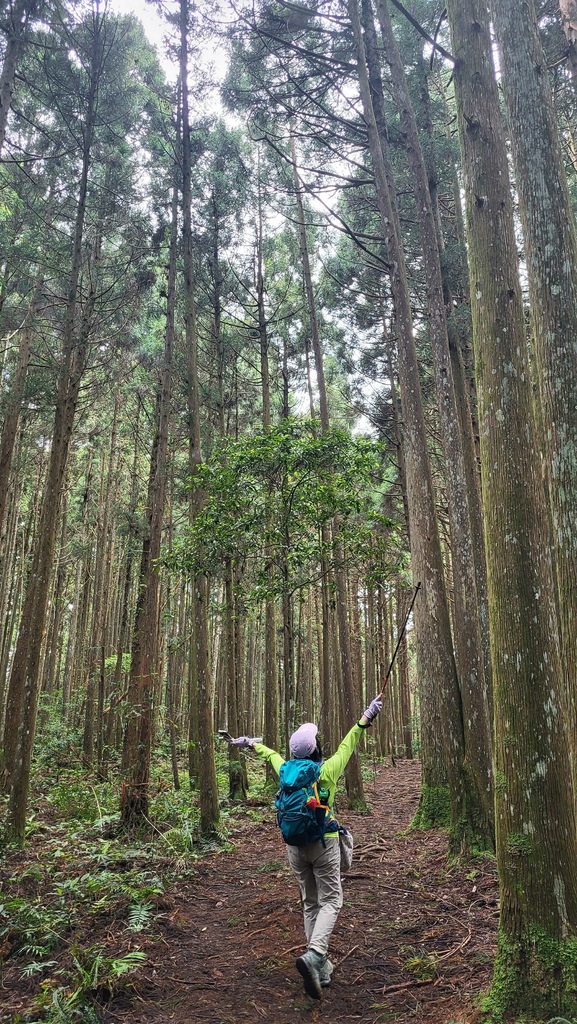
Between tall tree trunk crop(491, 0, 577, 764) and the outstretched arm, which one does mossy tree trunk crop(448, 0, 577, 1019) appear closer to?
tall tree trunk crop(491, 0, 577, 764)

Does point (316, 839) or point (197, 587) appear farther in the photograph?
point (197, 587)

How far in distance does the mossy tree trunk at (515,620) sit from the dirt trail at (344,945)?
59 centimetres

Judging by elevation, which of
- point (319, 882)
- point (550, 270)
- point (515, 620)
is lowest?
point (319, 882)

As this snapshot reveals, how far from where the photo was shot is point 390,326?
622 inches

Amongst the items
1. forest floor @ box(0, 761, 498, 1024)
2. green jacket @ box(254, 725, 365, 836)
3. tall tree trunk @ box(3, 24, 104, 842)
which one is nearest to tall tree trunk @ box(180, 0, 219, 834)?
forest floor @ box(0, 761, 498, 1024)

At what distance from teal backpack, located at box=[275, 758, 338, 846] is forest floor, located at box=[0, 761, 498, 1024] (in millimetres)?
1006

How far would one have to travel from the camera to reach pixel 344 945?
15.5ft

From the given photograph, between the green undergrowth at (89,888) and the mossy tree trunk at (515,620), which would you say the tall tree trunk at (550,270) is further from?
the green undergrowth at (89,888)

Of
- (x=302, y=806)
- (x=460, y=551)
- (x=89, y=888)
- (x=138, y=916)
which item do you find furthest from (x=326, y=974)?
(x=460, y=551)

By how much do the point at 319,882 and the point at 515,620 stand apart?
2.57 metres

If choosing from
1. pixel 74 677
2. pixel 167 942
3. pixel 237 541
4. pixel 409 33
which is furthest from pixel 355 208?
pixel 74 677

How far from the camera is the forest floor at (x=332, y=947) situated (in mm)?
3777

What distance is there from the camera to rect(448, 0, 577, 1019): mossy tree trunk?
10.2 feet

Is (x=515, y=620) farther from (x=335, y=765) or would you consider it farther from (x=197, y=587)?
(x=197, y=587)
